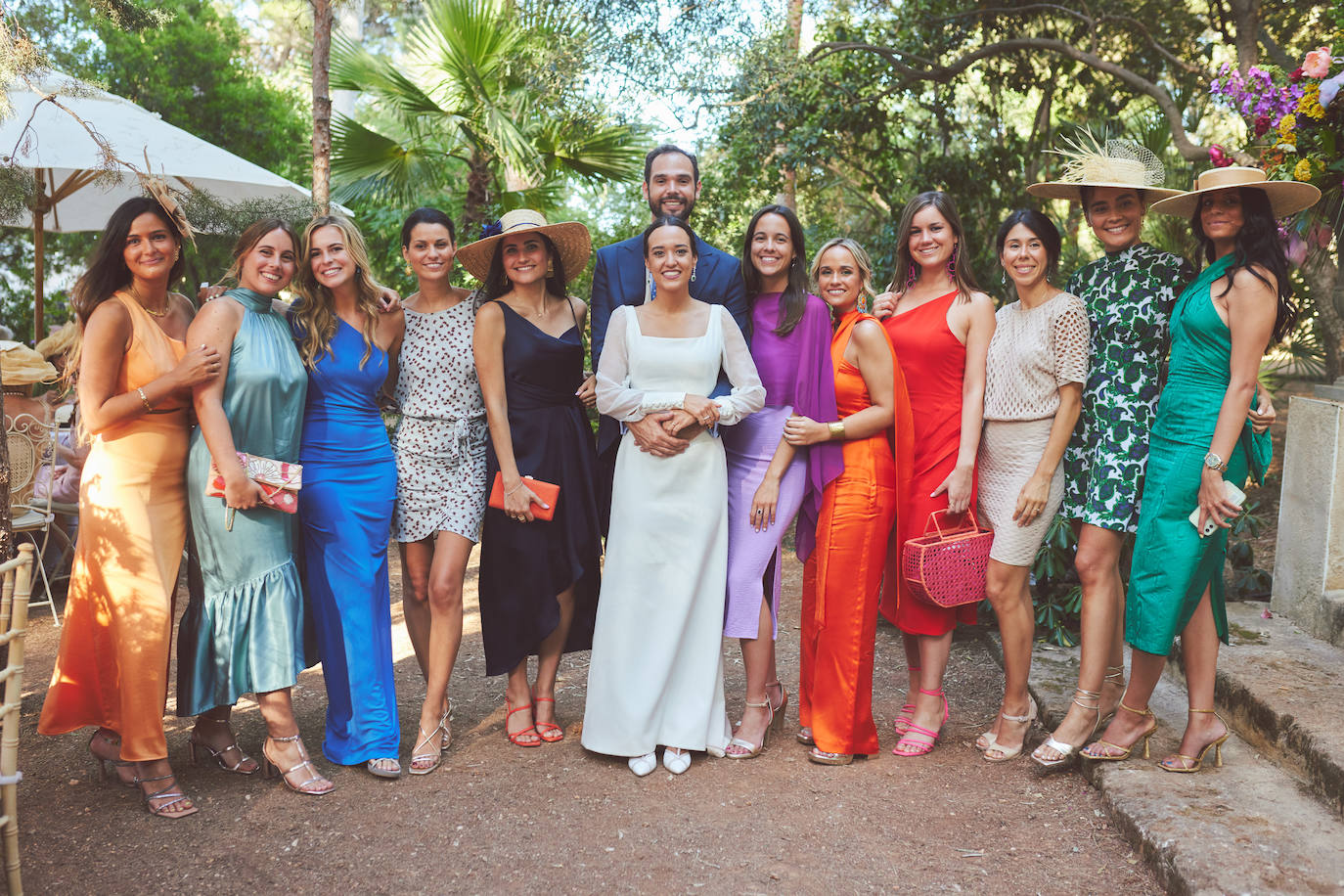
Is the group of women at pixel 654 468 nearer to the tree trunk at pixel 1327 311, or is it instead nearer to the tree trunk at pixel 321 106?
the tree trunk at pixel 321 106

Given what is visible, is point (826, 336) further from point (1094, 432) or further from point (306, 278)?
point (306, 278)

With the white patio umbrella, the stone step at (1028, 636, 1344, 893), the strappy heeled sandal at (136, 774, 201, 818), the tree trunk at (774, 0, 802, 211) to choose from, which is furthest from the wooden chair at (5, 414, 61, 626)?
the tree trunk at (774, 0, 802, 211)

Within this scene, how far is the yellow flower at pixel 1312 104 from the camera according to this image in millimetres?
4094

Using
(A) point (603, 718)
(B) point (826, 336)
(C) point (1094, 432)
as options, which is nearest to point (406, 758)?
(A) point (603, 718)

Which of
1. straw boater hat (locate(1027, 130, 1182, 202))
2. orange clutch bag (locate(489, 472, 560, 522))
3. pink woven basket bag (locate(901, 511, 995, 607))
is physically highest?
straw boater hat (locate(1027, 130, 1182, 202))

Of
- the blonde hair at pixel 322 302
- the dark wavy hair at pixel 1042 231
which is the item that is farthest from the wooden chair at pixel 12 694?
the dark wavy hair at pixel 1042 231

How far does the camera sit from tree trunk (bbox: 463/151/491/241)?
30.1 feet

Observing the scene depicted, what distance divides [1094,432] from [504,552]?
92.5 inches

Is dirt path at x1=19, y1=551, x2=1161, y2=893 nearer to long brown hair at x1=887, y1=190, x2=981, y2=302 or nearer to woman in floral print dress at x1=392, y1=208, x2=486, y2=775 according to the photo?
woman in floral print dress at x1=392, y1=208, x2=486, y2=775

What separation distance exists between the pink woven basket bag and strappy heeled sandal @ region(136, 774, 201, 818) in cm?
275

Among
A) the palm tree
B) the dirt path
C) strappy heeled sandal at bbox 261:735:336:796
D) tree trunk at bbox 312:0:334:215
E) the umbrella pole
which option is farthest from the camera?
the palm tree

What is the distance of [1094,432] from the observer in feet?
12.4

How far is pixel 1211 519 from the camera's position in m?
3.42

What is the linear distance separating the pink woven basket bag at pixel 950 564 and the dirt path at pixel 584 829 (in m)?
0.72
